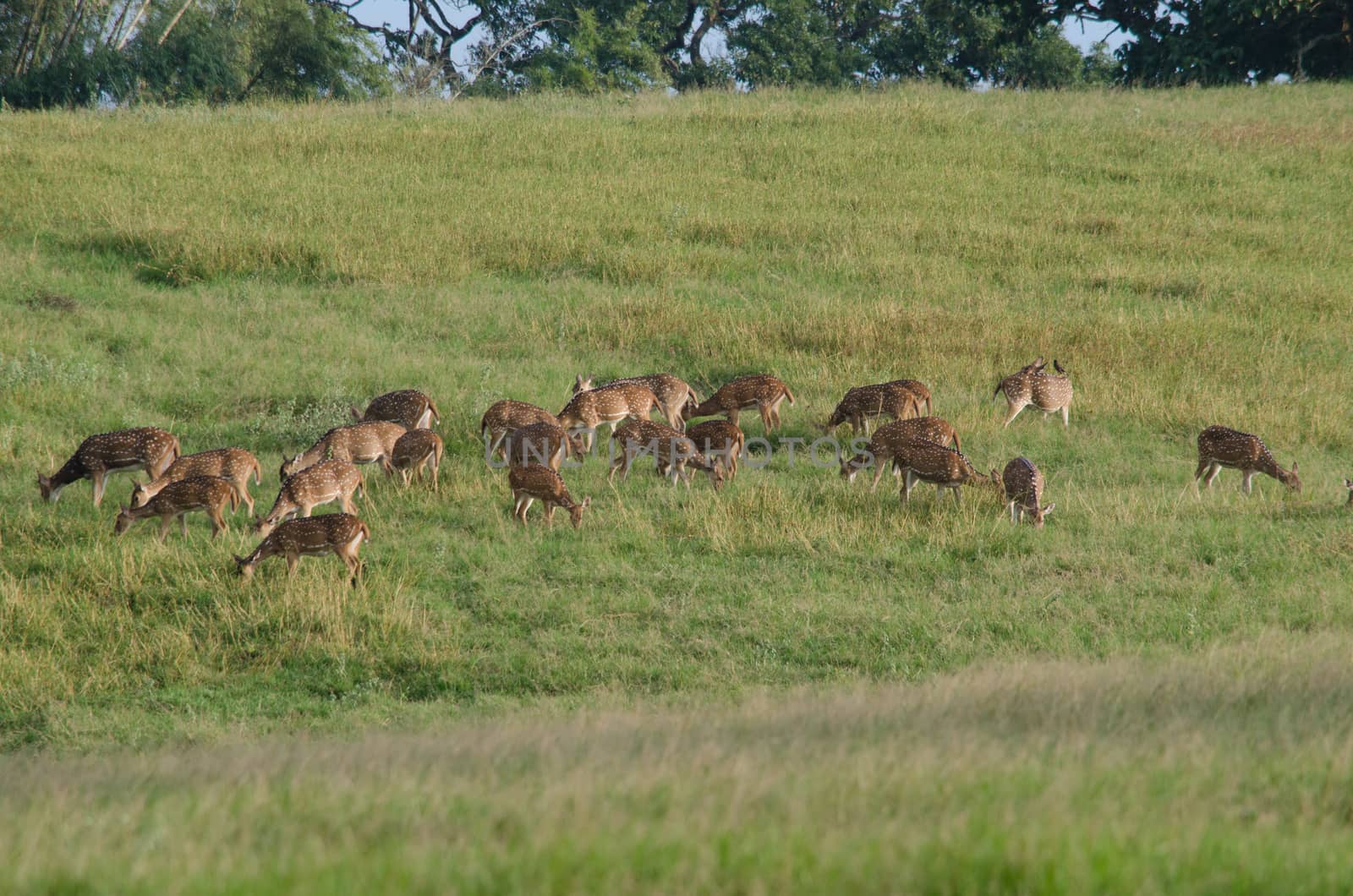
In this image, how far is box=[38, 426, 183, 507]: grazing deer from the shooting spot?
40.3 ft

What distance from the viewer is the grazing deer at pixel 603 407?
14266mm

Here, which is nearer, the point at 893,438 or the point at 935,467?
the point at 935,467

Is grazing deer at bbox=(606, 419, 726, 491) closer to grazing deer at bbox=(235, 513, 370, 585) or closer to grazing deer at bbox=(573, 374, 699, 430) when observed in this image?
grazing deer at bbox=(573, 374, 699, 430)

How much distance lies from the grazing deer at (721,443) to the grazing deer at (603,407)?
100cm

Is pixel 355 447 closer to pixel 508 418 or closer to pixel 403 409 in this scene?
pixel 403 409

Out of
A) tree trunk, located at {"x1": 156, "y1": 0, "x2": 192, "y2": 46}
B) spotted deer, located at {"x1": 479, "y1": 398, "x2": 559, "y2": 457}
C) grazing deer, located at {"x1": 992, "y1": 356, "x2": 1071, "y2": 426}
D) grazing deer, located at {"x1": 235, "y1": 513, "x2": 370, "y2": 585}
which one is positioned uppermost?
tree trunk, located at {"x1": 156, "y1": 0, "x2": 192, "y2": 46}

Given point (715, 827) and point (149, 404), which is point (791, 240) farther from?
point (715, 827)

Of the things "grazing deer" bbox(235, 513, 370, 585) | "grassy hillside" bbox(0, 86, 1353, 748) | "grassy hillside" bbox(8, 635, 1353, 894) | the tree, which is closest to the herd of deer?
"grazing deer" bbox(235, 513, 370, 585)

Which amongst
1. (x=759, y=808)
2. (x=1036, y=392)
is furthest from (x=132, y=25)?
(x=759, y=808)

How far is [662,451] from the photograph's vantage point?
44.7 feet

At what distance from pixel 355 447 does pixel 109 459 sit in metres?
2.26

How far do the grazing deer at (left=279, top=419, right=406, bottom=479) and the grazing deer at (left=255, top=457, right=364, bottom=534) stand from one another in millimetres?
694

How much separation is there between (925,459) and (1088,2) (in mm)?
38709

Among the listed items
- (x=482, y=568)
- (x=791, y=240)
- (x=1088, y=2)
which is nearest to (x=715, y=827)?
(x=482, y=568)
